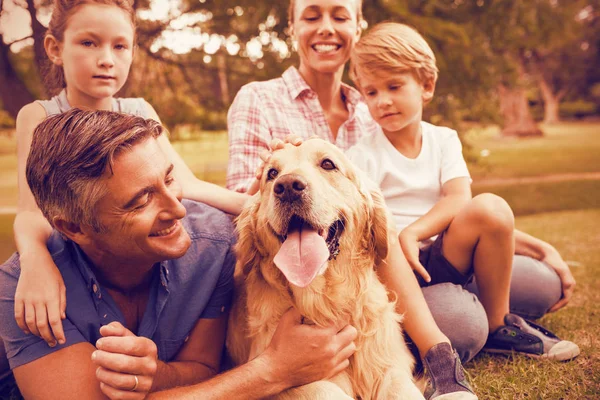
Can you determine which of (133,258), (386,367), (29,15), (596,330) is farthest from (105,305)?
(29,15)

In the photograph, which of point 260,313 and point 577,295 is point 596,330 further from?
point 260,313

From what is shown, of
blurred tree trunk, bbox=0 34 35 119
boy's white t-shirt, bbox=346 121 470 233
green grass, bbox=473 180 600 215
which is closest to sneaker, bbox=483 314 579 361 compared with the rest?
boy's white t-shirt, bbox=346 121 470 233

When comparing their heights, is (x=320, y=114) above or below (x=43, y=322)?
above

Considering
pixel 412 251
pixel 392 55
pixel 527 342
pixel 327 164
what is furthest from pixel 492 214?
pixel 392 55

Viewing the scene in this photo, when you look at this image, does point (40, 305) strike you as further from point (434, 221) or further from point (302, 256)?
point (434, 221)

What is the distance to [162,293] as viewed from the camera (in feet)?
8.25

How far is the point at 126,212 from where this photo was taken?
7.42 ft

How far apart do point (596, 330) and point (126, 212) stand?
2.94 m

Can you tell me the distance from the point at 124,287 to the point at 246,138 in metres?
1.45

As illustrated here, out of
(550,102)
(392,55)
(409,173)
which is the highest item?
(392,55)

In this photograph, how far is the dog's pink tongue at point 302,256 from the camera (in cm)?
235

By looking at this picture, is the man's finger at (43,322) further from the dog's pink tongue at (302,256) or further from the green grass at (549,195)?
the green grass at (549,195)

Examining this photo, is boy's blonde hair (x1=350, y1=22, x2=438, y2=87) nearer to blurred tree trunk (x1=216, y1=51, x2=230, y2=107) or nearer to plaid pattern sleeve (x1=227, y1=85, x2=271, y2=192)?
plaid pattern sleeve (x1=227, y1=85, x2=271, y2=192)

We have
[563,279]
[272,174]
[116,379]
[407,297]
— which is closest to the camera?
[116,379]
